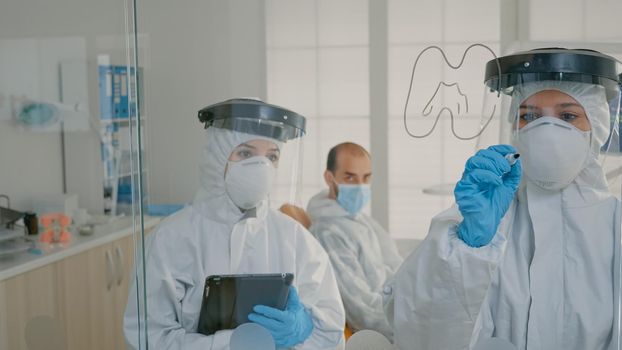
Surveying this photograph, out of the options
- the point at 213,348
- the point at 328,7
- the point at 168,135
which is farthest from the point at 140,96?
the point at 213,348

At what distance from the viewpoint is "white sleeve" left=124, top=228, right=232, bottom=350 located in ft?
4.60

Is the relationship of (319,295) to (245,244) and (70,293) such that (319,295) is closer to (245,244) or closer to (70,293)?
(245,244)

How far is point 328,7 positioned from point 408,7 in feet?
0.51

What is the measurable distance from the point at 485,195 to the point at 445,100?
203mm

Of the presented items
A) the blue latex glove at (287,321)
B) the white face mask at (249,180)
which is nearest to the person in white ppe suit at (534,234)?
the blue latex glove at (287,321)

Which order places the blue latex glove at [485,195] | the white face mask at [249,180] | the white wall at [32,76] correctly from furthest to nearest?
the white wall at [32,76] → the white face mask at [249,180] → the blue latex glove at [485,195]

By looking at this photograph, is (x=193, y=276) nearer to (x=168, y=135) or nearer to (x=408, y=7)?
(x=168, y=135)

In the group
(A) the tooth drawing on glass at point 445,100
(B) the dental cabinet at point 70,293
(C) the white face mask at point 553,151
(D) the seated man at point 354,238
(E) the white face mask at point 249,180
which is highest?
(A) the tooth drawing on glass at point 445,100

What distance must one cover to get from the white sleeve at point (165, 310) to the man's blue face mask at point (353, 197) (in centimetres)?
35

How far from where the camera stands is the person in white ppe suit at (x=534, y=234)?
121 cm

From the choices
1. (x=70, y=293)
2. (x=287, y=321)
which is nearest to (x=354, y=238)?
(x=287, y=321)

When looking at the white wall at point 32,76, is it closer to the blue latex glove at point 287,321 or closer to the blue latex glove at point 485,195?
the blue latex glove at point 287,321

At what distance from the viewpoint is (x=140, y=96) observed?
1.48 metres

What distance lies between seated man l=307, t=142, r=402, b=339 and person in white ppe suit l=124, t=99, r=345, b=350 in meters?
0.03
